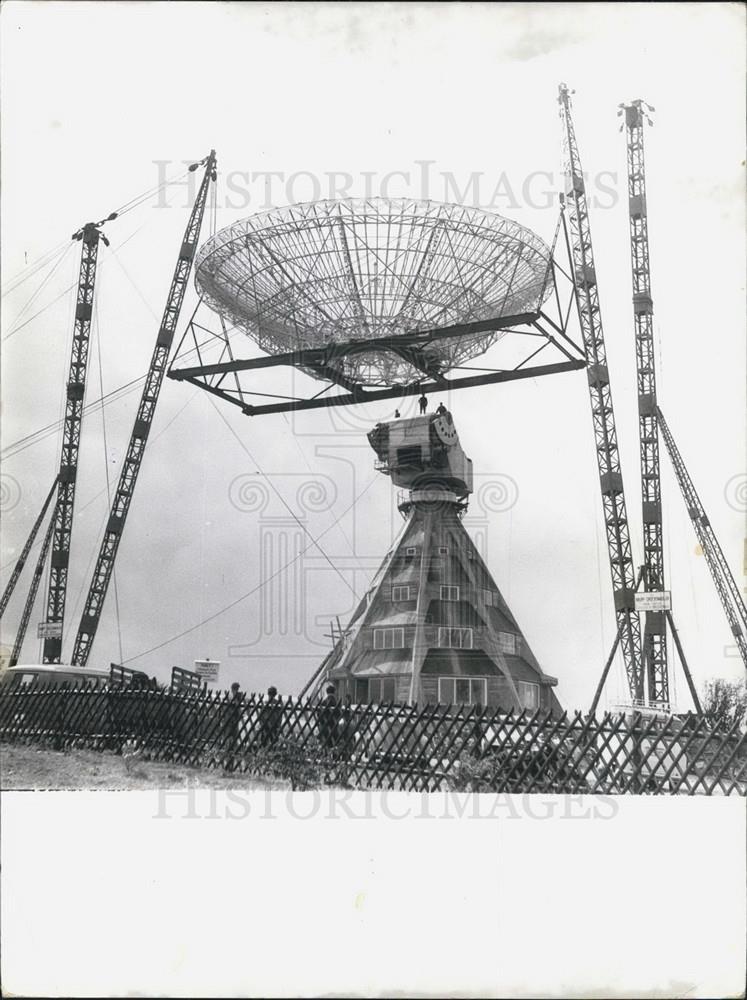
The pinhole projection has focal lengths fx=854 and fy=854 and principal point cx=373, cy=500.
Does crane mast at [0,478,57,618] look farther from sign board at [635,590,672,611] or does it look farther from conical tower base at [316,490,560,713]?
sign board at [635,590,672,611]

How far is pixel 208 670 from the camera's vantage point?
15727mm

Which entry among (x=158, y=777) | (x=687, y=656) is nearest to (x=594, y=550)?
(x=687, y=656)

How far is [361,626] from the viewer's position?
66.4 feet

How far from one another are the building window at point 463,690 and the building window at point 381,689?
47.4 inches

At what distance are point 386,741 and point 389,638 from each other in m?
7.24

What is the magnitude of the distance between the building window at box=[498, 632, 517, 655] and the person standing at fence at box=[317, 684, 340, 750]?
6.65 metres

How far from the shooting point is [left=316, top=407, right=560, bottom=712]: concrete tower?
66.1 ft

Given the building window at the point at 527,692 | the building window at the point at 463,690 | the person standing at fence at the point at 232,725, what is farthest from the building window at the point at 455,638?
the person standing at fence at the point at 232,725

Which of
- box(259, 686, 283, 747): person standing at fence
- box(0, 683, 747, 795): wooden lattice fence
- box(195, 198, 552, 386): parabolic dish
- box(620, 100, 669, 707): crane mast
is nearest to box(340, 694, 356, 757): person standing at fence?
box(0, 683, 747, 795): wooden lattice fence

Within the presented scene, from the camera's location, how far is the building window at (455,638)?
69.2ft

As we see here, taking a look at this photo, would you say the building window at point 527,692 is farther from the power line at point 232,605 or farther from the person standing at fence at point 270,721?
the person standing at fence at point 270,721

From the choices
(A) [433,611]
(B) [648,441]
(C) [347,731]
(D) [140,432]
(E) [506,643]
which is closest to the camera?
(C) [347,731]

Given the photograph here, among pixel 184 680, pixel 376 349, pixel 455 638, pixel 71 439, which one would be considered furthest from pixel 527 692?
pixel 71 439

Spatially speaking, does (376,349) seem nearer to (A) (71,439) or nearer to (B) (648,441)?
(B) (648,441)
